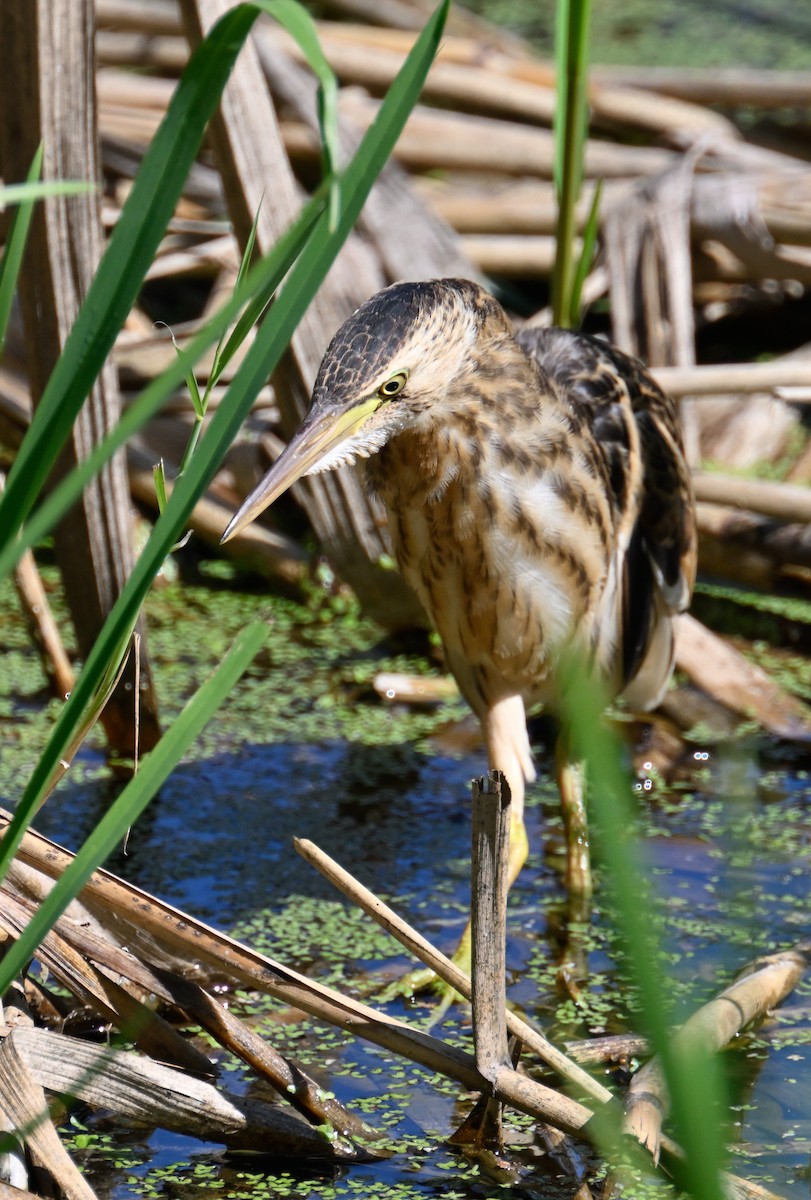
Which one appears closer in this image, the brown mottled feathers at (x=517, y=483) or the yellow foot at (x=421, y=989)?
the brown mottled feathers at (x=517, y=483)

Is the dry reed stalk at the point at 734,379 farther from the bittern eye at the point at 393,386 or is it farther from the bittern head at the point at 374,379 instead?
the bittern eye at the point at 393,386

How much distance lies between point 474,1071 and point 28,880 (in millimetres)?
648

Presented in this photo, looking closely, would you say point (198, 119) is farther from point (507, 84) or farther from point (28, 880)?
point (507, 84)

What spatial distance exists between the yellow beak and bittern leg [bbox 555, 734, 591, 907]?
1257 mm

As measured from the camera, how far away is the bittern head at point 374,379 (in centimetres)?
212

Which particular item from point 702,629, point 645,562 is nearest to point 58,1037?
point 645,562

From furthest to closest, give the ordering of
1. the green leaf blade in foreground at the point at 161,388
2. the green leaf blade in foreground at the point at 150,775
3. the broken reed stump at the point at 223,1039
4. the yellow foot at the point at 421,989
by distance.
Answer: the yellow foot at the point at 421,989 < the broken reed stump at the point at 223,1039 < the green leaf blade in foreground at the point at 150,775 < the green leaf blade in foreground at the point at 161,388

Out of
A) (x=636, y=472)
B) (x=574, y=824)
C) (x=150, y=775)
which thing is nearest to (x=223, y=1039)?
(x=150, y=775)

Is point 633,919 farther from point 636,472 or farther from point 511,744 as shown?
point 636,472

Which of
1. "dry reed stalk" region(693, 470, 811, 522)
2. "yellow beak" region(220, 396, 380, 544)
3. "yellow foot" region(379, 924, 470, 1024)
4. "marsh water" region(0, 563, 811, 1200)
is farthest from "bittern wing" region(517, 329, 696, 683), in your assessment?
"yellow beak" region(220, 396, 380, 544)

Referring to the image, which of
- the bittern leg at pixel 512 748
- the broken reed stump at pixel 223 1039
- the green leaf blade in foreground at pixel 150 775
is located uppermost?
the green leaf blade in foreground at pixel 150 775

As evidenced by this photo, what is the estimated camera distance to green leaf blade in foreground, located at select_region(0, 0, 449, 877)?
1246mm

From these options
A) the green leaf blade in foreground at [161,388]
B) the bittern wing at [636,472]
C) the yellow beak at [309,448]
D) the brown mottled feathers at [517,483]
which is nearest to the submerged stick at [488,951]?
the yellow beak at [309,448]

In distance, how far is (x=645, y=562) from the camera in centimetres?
328
